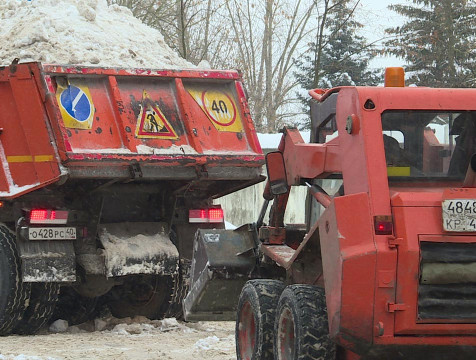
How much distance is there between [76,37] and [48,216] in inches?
88.1

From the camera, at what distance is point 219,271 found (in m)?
8.02

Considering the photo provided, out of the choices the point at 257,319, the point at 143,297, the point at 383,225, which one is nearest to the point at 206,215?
the point at 143,297

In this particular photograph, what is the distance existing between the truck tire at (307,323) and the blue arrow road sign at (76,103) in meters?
3.83

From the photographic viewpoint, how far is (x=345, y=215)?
5.93m

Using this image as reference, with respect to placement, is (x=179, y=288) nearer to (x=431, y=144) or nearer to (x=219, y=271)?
(x=219, y=271)

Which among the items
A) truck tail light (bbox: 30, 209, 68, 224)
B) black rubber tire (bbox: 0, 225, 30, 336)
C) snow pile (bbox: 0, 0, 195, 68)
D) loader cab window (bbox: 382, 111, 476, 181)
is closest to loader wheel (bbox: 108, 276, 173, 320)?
truck tail light (bbox: 30, 209, 68, 224)

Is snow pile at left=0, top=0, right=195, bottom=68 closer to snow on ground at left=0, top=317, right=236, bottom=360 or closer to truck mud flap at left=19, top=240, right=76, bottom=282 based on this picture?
truck mud flap at left=19, top=240, right=76, bottom=282

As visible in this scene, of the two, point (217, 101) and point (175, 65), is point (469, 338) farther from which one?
point (175, 65)

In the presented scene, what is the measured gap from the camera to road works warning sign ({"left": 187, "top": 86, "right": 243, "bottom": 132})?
10.4 metres

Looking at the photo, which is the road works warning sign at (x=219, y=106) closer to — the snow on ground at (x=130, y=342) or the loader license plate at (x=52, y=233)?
the loader license plate at (x=52, y=233)

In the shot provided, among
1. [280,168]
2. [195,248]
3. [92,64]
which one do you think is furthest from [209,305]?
[92,64]

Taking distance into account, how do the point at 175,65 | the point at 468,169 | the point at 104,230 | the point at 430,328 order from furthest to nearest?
the point at 175,65 < the point at 104,230 < the point at 468,169 < the point at 430,328

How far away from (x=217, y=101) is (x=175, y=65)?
56.7 inches

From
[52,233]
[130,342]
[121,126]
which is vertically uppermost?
[121,126]
